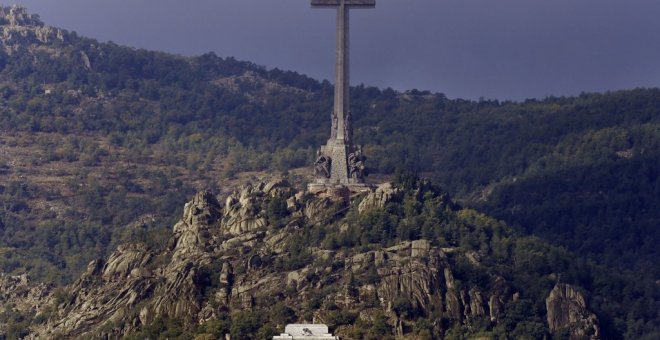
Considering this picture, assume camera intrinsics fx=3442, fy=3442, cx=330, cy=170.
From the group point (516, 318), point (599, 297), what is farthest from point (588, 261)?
point (516, 318)

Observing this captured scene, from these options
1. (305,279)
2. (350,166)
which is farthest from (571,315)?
(350,166)

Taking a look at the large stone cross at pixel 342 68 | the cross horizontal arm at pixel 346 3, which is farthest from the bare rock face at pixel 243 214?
the cross horizontal arm at pixel 346 3

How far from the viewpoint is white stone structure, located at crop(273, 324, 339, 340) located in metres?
157

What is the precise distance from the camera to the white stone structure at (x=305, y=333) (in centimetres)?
15732

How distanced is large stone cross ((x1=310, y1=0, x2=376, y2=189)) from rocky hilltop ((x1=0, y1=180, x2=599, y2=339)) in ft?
7.15

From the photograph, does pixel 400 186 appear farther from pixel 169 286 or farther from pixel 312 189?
pixel 169 286

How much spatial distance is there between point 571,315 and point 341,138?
2289 centimetres

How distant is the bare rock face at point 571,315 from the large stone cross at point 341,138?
17.8 metres

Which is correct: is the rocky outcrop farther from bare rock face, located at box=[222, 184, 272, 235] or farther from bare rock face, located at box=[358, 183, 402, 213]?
bare rock face, located at box=[358, 183, 402, 213]

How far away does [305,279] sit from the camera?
17250 centimetres

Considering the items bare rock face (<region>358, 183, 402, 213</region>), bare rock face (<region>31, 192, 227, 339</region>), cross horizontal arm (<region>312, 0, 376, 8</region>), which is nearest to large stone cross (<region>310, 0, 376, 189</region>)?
cross horizontal arm (<region>312, 0, 376, 8</region>)

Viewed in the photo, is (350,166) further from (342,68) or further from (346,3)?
(346,3)

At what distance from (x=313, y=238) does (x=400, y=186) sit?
9.55 meters

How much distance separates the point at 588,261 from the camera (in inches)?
7854
